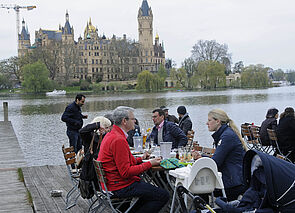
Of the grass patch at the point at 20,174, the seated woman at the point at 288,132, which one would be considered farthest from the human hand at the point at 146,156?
the seated woman at the point at 288,132

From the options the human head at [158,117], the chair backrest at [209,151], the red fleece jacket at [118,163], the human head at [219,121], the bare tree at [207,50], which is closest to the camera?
the red fleece jacket at [118,163]

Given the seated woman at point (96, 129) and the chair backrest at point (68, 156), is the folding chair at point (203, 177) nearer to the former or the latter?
the seated woman at point (96, 129)

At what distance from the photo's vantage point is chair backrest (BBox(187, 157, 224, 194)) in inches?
149

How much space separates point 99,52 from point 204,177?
368 feet

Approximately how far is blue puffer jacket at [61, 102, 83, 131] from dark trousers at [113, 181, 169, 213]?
5253mm

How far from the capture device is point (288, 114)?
7707mm

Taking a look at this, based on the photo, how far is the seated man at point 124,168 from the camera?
4152mm

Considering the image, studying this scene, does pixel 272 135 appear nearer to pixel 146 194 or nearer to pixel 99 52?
pixel 146 194

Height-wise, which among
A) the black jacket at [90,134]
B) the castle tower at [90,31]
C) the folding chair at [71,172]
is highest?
the castle tower at [90,31]

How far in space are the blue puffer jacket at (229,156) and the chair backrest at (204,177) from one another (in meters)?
0.52

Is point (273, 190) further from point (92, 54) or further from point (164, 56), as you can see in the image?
point (164, 56)

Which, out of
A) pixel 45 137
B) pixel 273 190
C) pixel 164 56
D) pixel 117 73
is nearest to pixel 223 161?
pixel 273 190

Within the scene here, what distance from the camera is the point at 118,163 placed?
4156 millimetres

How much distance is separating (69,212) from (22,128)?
56.3 ft
